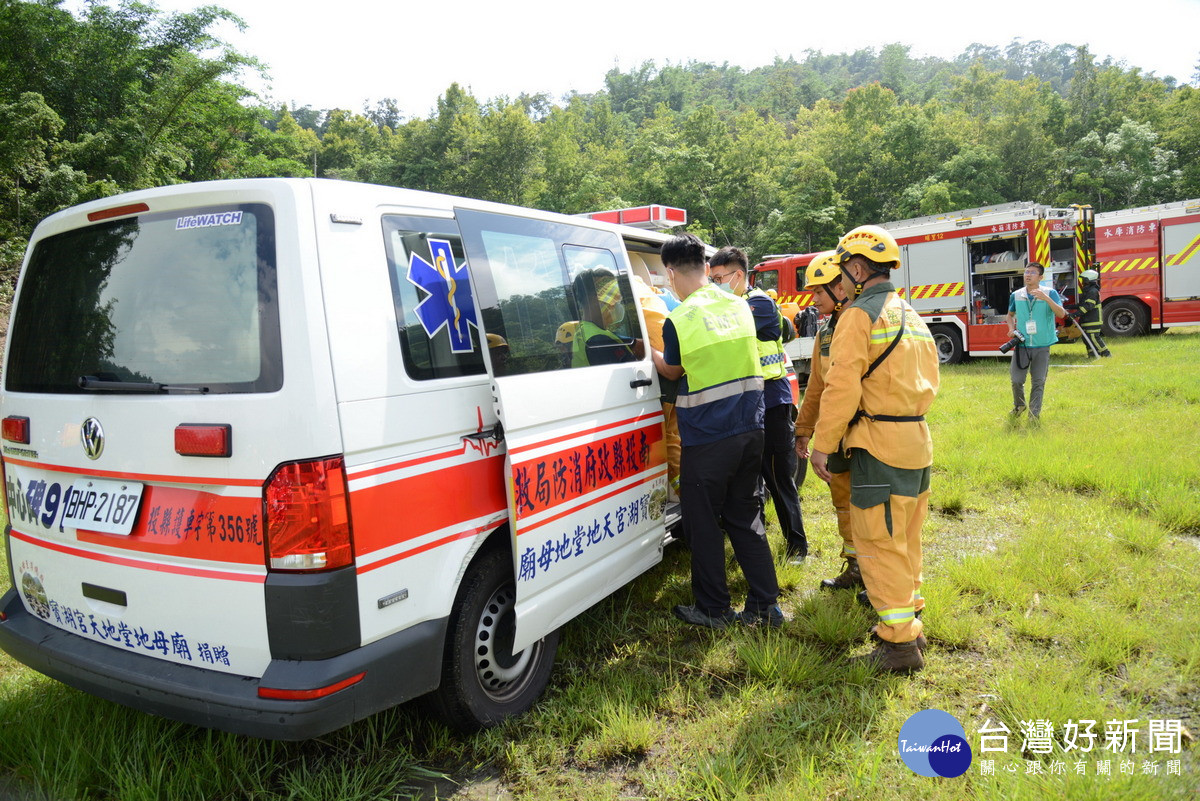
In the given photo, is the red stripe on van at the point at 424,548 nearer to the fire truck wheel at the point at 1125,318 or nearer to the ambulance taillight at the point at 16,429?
the ambulance taillight at the point at 16,429

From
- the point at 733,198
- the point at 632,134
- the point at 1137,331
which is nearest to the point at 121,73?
the point at 1137,331

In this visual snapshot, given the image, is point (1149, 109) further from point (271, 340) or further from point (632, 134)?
point (271, 340)

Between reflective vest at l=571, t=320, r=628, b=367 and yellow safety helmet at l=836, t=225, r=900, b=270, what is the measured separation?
1.16m

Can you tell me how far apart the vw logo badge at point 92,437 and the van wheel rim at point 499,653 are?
138 centimetres

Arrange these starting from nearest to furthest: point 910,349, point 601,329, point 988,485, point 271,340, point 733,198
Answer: point 271,340 → point 910,349 → point 601,329 → point 988,485 → point 733,198

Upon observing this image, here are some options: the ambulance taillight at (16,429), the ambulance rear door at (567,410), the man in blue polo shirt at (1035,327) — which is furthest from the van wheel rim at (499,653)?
the man in blue polo shirt at (1035,327)

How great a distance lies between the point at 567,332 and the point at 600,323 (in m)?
0.32

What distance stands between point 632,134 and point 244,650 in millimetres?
80270

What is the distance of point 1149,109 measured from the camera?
4247 cm

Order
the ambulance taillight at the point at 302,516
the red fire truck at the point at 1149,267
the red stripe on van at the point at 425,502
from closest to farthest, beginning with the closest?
the ambulance taillight at the point at 302,516
the red stripe on van at the point at 425,502
the red fire truck at the point at 1149,267

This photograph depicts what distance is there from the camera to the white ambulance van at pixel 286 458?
1965mm

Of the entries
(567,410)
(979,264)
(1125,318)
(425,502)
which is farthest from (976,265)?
(425,502)

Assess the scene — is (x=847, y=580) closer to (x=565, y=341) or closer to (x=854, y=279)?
(x=854, y=279)

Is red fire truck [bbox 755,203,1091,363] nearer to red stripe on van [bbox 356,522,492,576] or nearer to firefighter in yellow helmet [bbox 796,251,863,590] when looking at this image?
firefighter in yellow helmet [bbox 796,251,863,590]
